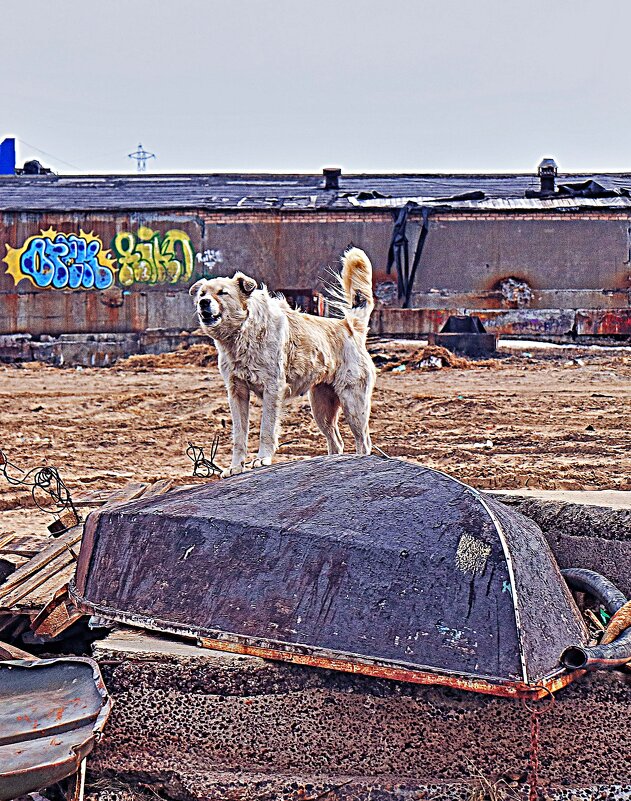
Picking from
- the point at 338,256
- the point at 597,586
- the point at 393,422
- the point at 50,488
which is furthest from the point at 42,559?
the point at 338,256

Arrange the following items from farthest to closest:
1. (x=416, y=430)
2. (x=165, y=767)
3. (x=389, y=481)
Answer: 1. (x=416, y=430)
2. (x=389, y=481)
3. (x=165, y=767)

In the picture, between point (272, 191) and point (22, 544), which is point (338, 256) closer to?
point (272, 191)

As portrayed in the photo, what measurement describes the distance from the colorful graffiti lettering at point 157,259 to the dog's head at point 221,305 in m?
14.3

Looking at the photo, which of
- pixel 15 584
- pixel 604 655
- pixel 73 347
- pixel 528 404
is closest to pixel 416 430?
pixel 528 404

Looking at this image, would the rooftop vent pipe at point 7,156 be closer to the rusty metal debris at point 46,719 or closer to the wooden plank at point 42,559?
the wooden plank at point 42,559

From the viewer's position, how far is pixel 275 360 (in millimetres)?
6973

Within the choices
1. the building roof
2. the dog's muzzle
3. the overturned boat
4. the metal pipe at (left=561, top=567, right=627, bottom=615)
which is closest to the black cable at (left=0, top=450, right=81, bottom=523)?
the overturned boat

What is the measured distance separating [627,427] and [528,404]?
185cm

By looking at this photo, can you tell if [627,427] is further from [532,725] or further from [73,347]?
[73,347]

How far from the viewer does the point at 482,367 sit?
17031mm

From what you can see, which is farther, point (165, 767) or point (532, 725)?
point (165, 767)

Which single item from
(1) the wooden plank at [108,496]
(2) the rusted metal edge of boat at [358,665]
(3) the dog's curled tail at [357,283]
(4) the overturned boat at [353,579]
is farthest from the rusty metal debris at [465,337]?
(2) the rusted metal edge of boat at [358,665]

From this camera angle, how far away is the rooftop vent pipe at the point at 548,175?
22.6m

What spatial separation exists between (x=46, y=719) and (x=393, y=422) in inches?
353
